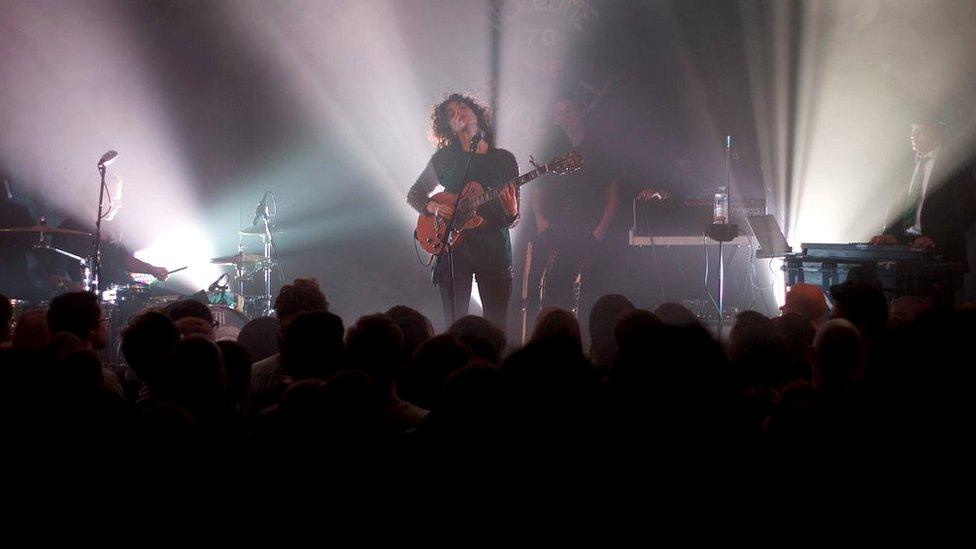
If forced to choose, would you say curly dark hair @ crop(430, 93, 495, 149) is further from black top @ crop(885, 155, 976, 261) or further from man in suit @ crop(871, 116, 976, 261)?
black top @ crop(885, 155, 976, 261)

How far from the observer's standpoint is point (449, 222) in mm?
6906

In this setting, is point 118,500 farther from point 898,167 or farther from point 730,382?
point 898,167

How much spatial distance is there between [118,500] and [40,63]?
10.4 metres

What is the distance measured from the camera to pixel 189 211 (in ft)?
37.0

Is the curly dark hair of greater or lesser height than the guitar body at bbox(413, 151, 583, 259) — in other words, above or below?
above

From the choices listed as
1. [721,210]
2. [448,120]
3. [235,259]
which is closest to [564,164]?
[448,120]

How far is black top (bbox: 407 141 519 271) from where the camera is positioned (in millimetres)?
7117

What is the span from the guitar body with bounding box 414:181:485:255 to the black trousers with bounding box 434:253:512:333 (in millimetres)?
156

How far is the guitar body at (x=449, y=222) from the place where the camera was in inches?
279

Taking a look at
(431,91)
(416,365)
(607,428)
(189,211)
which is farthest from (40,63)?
(607,428)

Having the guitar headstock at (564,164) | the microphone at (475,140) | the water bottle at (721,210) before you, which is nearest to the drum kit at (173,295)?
the microphone at (475,140)

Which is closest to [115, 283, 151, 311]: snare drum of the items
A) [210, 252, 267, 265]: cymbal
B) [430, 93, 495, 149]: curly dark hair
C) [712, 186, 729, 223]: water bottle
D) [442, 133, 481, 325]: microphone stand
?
[210, 252, 267, 265]: cymbal

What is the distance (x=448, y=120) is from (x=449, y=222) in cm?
128

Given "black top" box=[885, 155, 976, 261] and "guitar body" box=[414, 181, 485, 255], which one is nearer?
"guitar body" box=[414, 181, 485, 255]
